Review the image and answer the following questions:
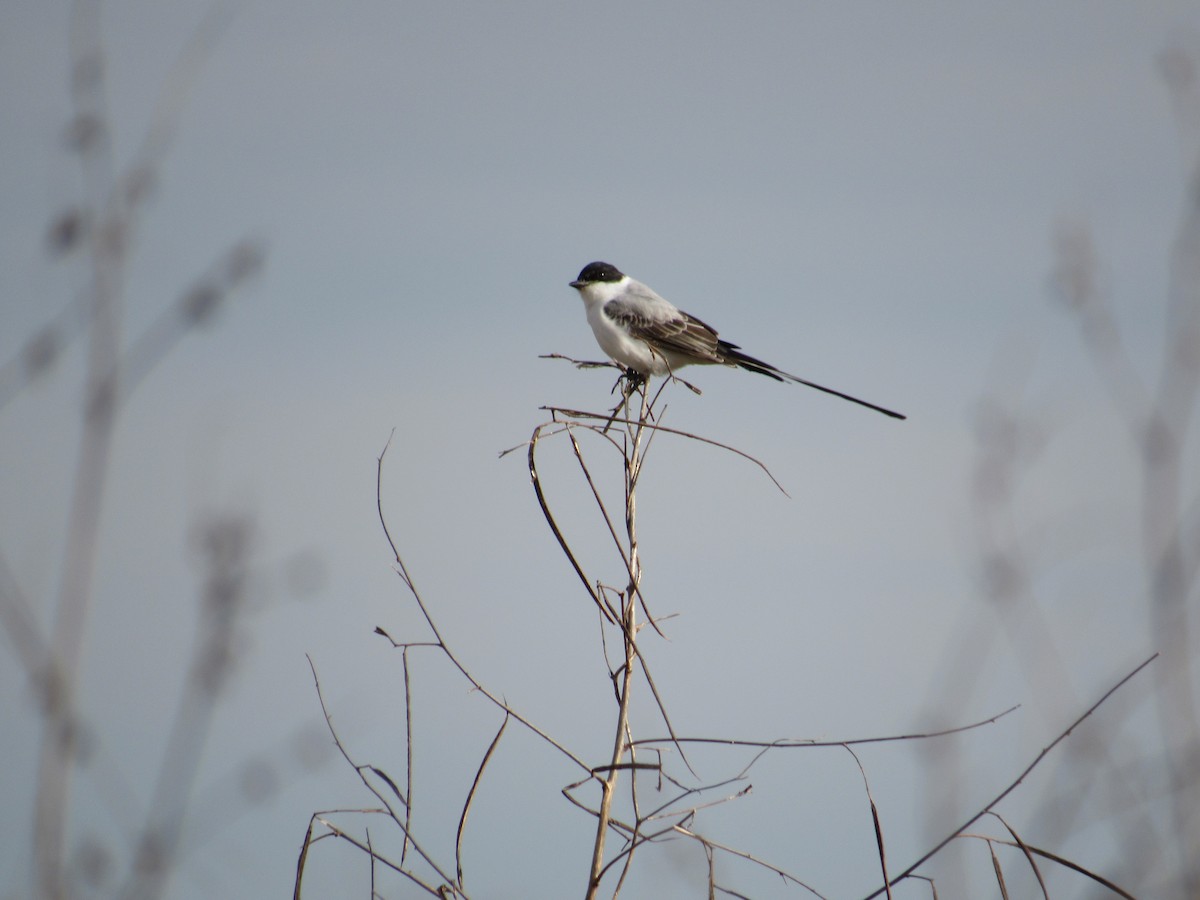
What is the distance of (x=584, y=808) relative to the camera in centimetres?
147

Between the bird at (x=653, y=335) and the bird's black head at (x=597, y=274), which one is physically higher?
the bird's black head at (x=597, y=274)

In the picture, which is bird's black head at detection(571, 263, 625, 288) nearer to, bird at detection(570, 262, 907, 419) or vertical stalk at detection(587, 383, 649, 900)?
bird at detection(570, 262, 907, 419)

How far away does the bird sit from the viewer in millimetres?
4254

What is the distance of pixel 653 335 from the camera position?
4316 millimetres

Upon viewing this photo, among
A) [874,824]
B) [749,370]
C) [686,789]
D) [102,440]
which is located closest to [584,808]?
[686,789]

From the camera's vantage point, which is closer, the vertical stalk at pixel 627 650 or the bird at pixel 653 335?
the vertical stalk at pixel 627 650

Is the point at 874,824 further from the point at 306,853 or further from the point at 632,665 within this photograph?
the point at 306,853

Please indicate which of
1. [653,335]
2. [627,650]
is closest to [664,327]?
[653,335]

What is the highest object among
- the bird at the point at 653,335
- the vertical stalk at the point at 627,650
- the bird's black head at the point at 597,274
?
the bird's black head at the point at 597,274

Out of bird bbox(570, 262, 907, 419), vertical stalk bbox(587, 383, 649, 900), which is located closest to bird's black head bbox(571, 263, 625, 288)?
bird bbox(570, 262, 907, 419)

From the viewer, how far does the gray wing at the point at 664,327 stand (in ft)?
14.3

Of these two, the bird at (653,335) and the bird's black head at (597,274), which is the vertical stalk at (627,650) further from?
the bird's black head at (597,274)

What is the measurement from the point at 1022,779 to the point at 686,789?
1.51ft

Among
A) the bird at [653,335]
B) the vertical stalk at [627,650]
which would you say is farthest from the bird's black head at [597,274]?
the vertical stalk at [627,650]
